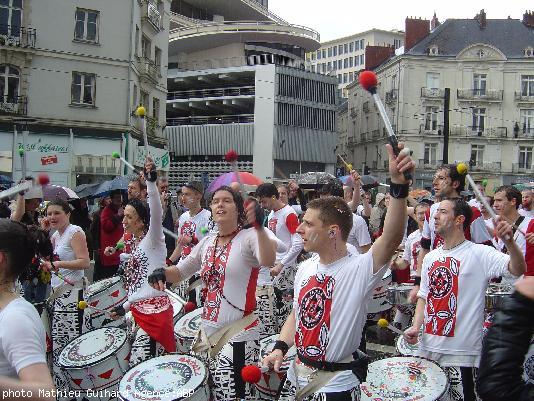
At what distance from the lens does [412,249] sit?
26.3 feet

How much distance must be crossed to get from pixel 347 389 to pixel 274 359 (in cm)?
46

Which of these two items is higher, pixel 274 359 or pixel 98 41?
pixel 98 41

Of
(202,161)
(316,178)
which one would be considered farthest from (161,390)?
(202,161)

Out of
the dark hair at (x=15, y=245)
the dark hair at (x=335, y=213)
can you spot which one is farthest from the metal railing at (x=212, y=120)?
the dark hair at (x=15, y=245)

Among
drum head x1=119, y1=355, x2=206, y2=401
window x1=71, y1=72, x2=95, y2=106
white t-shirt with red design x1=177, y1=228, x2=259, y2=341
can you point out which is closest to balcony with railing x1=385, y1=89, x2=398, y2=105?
window x1=71, y1=72, x2=95, y2=106

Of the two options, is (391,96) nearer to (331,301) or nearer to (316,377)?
(331,301)

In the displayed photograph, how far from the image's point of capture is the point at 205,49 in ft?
171

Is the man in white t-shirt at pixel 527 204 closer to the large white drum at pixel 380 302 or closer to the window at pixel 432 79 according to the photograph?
the large white drum at pixel 380 302

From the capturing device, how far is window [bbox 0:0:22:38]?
1011 inches

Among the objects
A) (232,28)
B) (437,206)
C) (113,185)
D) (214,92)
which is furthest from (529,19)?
(437,206)

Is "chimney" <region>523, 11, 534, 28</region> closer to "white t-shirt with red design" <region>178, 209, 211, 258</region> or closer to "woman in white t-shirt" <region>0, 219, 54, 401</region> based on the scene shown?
"white t-shirt with red design" <region>178, 209, 211, 258</region>

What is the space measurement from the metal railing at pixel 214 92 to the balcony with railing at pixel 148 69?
15687mm

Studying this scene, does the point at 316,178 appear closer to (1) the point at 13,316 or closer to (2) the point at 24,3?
(2) the point at 24,3

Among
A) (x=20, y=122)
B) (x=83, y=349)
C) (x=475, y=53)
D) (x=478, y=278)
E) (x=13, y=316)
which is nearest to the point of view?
(x=13, y=316)
